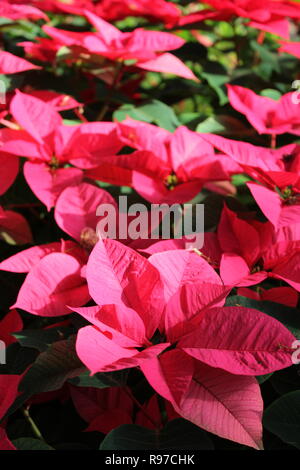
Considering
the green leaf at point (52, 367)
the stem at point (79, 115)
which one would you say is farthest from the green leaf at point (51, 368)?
the stem at point (79, 115)

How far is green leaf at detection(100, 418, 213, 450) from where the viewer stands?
1.63ft

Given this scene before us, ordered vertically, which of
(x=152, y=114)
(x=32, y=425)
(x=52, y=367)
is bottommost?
(x=32, y=425)

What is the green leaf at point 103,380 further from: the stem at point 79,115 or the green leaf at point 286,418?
the stem at point 79,115

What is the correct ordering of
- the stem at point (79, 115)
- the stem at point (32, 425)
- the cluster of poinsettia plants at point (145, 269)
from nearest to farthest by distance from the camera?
the cluster of poinsettia plants at point (145, 269) → the stem at point (32, 425) → the stem at point (79, 115)

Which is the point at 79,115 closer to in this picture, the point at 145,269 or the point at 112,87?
the point at 112,87

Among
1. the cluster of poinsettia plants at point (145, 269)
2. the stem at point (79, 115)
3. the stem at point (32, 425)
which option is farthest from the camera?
the stem at point (79, 115)

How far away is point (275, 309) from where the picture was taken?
565 millimetres

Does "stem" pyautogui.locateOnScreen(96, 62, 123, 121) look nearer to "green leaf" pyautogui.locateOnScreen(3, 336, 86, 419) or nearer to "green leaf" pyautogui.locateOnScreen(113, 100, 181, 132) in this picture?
"green leaf" pyautogui.locateOnScreen(113, 100, 181, 132)

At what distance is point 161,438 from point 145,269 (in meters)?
0.15

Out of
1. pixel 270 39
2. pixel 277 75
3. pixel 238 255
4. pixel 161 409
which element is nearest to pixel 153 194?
pixel 238 255

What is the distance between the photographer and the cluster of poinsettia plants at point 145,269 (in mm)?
489

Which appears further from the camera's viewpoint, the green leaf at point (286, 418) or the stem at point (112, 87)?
the stem at point (112, 87)

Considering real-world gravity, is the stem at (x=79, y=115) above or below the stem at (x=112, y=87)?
below

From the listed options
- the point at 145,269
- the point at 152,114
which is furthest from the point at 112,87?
the point at 145,269
